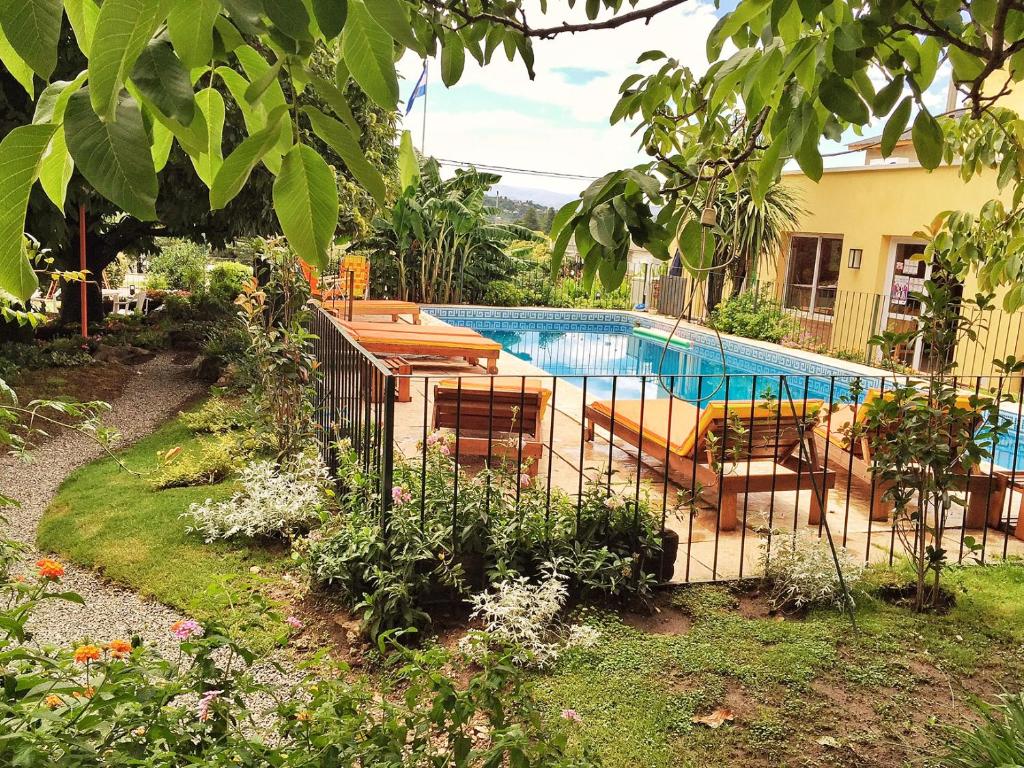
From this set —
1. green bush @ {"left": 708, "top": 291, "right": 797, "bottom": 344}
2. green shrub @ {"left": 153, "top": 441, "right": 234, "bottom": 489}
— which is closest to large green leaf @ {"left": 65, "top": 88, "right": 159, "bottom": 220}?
green shrub @ {"left": 153, "top": 441, "right": 234, "bottom": 489}

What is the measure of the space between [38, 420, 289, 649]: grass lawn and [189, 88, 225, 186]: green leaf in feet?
10.9

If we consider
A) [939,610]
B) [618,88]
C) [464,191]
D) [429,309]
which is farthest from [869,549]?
[464,191]

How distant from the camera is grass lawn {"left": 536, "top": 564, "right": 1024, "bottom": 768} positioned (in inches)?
124

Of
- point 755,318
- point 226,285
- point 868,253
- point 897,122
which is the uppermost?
point 868,253

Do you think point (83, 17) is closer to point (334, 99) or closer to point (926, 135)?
point (334, 99)

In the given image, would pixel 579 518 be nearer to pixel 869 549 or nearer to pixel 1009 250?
pixel 869 549

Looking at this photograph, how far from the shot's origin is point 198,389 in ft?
34.6

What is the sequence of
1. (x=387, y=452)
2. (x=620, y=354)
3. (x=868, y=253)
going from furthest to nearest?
(x=620, y=354)
(x=868, y=253)
(x=387, y=452)

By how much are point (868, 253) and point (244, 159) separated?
17.3 meters

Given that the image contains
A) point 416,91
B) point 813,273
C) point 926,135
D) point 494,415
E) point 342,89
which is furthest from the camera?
point 813,273

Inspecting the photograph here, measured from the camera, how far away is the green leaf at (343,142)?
28.4 inches

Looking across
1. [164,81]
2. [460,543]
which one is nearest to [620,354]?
[460,543]

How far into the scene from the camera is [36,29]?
0.63 m

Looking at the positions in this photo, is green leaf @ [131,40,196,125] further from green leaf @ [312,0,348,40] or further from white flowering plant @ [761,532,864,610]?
white flowering plant @ [761,532,864,610]
